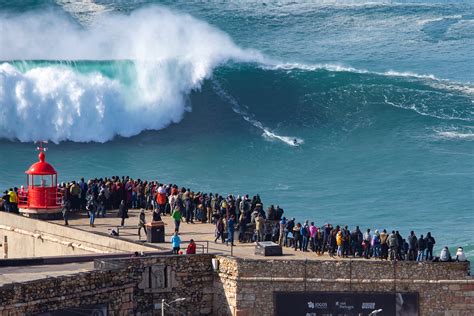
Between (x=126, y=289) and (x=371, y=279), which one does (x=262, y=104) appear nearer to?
(x=371, y=279)

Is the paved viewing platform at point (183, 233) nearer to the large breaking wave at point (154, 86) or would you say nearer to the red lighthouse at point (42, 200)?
the red lighthouse at point (42, 200)

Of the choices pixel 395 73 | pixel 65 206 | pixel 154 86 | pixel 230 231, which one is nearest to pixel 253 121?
pixel 154 86

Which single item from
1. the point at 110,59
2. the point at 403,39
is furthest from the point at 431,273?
the point at 403,39

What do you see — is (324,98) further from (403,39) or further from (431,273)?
(431,273)

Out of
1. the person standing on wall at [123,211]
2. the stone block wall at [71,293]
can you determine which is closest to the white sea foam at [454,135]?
the person standing on wall at [123,211]

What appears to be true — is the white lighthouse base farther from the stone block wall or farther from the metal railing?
the stone block wall

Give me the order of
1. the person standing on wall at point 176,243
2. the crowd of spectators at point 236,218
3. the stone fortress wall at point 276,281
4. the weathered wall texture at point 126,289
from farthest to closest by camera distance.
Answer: the crowd of spectators at point 236,218 → the person standing on wall at point 176,243 → the stone fortress wall at point 276,281 → the weathered wall texture at point 126,289
